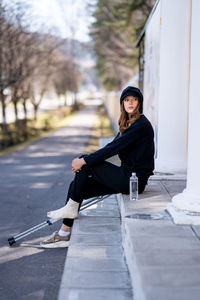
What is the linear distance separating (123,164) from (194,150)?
880 millimetres

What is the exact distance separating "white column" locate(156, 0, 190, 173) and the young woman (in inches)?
66.1

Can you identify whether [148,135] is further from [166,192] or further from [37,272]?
[37,272]

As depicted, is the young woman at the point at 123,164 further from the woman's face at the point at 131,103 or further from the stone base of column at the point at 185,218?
the stone base of column at the point at 185,218

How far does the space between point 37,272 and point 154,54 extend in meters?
4.32

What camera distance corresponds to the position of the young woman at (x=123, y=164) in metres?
4.60

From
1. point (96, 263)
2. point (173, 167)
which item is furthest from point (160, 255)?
point (173, 167)

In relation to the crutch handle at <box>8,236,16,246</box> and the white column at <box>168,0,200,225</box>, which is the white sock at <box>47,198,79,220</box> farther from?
the white column at <box>168,0,200,225</box>

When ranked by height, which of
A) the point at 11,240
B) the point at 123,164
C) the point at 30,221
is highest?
the point at 123,164

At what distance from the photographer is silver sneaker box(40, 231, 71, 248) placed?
474cm

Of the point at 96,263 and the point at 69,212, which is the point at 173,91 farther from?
the point at 96,263

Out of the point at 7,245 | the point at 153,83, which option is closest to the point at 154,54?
the point at 153,83

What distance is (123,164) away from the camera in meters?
4.79

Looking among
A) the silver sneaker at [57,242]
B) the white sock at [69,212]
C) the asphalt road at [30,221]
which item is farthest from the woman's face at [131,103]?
the asphalt road at [30,221]

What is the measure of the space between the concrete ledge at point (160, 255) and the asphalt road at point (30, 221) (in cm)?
75
